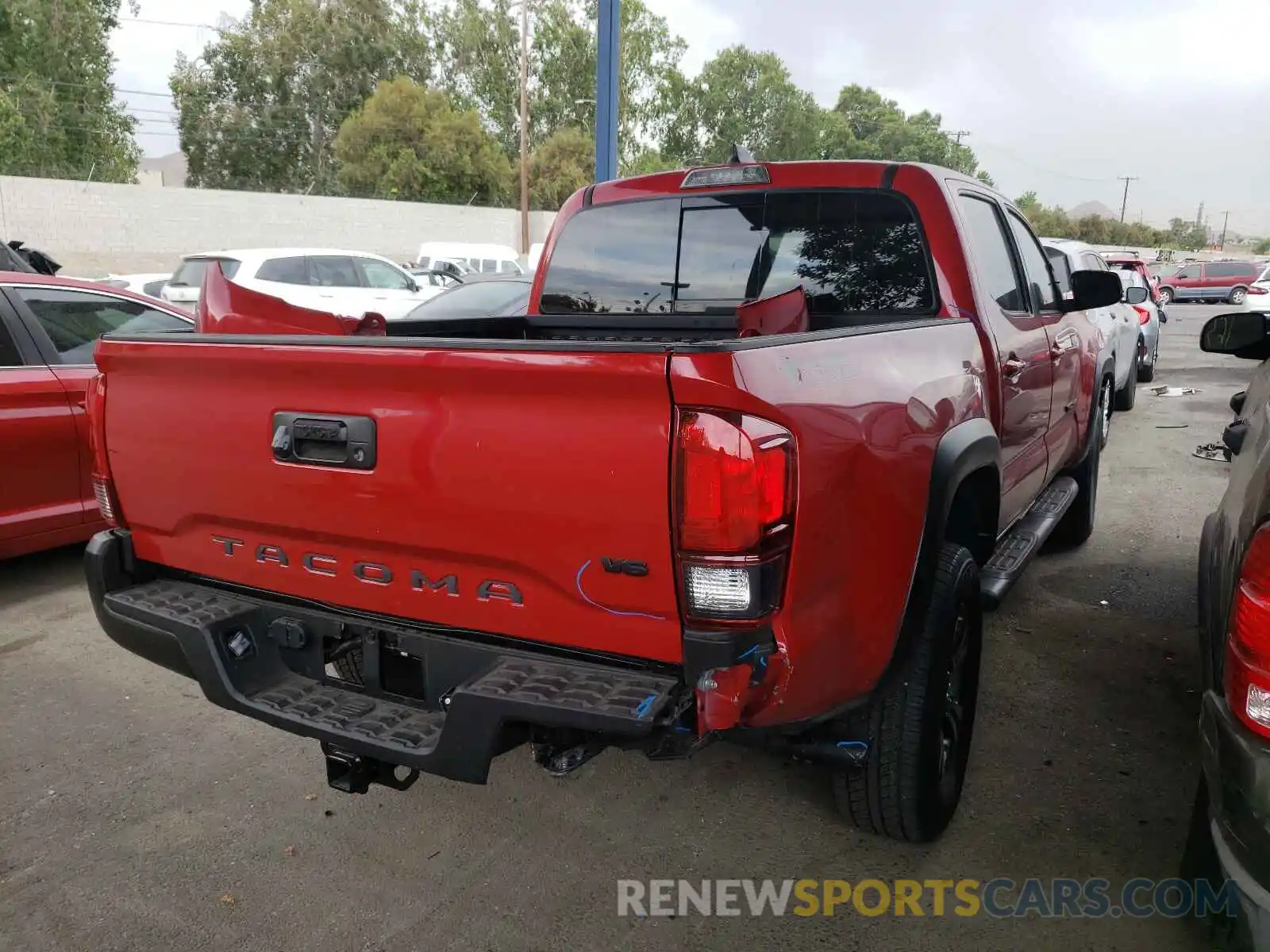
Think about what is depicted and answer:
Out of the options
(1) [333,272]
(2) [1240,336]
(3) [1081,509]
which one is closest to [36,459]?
(2) [1240,336]

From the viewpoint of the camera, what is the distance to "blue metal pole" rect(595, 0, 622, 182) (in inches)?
368

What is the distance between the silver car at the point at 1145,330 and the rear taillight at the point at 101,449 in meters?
11.5

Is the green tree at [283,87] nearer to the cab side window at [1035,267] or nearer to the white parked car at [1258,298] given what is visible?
the white parked car at [1258,298]

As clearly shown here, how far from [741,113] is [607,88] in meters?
61.3

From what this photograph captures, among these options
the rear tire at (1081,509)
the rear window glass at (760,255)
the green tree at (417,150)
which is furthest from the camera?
the green tree at (417,150)

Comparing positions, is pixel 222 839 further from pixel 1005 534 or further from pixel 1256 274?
pixel 1256 274

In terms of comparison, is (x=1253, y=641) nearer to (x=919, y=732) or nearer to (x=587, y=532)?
(x=919, y=732)

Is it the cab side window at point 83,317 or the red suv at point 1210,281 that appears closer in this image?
the cab side window at point 83,317

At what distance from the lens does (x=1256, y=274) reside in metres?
33.4

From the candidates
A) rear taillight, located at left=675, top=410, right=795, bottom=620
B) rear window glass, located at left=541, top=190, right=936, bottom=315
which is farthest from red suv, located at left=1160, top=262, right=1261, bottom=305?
rear taillight, located at left=675, top=410, right=795, bottom=620

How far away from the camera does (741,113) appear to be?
66.4 m

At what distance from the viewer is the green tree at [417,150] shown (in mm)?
45844

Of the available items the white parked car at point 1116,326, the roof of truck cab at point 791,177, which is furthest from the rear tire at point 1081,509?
the white parked car at point 1116,326

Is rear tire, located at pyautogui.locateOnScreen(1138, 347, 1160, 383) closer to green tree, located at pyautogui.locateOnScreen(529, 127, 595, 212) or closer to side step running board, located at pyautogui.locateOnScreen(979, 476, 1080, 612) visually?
side step running board, located at pyautogui.locateOnScreen(979, 476, 1080, 612)
